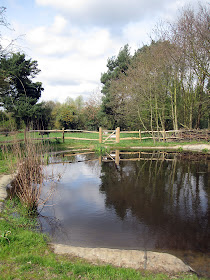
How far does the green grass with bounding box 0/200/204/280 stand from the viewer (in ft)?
9.60

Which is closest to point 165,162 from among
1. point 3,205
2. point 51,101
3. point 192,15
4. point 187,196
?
point 187,196

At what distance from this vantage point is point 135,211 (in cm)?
563

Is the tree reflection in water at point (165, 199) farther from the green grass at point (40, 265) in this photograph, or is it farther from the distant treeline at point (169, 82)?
the distant treeline at point (169, 82)

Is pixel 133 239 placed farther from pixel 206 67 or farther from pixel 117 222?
pixel 206 67

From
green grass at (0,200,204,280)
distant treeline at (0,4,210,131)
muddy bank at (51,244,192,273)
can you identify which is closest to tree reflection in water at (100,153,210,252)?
muddy bank at (51,244,192,273)

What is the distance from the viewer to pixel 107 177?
8875 mm

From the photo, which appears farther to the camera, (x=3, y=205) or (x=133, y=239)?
(x=3, y=205)

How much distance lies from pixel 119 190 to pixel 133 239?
3.00m

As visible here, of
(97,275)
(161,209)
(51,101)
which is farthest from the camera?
(51,101)

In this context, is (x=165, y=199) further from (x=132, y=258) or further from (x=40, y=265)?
(x=40, y=265)

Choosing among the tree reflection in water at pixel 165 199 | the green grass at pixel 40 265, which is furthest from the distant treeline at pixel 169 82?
the green grass at pixel 40 265

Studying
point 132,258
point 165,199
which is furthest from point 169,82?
point 132,258

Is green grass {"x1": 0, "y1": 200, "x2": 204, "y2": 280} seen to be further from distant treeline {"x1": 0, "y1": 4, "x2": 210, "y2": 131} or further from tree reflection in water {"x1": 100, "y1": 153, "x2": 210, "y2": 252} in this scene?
distant treeline {"x1": 0, "y1": 4, "x2": 210, "y2": 131}

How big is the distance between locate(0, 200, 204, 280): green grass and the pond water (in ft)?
2.00
